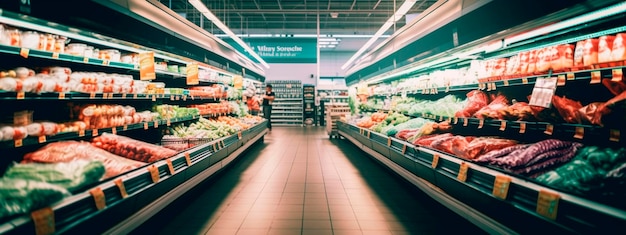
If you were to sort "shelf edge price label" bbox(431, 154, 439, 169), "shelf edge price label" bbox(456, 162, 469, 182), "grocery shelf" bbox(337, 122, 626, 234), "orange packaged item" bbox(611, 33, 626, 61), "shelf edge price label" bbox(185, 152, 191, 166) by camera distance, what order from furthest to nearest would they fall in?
"shelf edge price label" bbox(185, 152, 191, 166) → "shelf edge price label" bbox(431, 154, 439, 169) → "shelf edge price label" bbox(456, 162, 469, 182) → "orange packaged item" bbox(611, 33, 626, 61) → "grocery shelf" bbox(337, 122, 626, 234)

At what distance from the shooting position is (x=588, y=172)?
1713 millimetres

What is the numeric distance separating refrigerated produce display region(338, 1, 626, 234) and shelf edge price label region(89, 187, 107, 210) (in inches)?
92.9

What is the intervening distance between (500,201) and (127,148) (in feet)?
9.58

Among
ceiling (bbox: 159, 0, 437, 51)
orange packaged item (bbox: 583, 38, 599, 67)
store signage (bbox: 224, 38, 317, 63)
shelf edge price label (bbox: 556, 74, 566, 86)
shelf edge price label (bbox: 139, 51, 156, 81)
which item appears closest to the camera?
orange packaged item (bbox: 583, 38, 599, 67)

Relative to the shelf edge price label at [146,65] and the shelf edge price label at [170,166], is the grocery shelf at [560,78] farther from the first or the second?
the shelf edge price label at [146,65]

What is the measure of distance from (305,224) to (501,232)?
5.47ft

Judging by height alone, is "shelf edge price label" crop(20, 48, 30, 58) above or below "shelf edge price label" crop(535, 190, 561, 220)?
above

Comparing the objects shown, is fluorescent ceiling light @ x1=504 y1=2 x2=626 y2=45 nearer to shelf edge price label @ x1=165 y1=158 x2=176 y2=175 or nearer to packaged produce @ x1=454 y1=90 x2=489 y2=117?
packaged produce @ x1=454 y1=90 x2=489 y2=117

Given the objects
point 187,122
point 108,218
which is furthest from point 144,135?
point 108,218

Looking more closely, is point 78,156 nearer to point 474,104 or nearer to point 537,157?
point 537,157

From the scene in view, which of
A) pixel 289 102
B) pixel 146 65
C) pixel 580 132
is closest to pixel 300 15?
pixel 289 102

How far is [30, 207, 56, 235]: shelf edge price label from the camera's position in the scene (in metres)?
1.48

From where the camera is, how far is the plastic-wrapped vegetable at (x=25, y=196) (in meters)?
1.48

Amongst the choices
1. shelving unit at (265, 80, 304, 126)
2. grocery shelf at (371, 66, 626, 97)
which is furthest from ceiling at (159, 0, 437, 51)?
grocery shelf at (371, 66, 626, 97)
